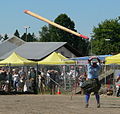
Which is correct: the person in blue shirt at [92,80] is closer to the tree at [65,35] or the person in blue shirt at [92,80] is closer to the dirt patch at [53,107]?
the dirt patch at [53,107]

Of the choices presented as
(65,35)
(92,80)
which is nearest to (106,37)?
(65,35)

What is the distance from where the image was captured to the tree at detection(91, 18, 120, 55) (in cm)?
7862

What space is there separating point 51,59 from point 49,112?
717 inches

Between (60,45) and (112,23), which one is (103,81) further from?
(112,23)

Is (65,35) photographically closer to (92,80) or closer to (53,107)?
(92,80)

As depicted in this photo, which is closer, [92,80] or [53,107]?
[53,107]

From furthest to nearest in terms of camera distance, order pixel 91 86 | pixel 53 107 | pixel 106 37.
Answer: pixel 106 37 → pixel 91 86 → pixel 53 107

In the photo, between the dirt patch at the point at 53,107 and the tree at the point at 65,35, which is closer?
the dirt patch at the point at 53,107

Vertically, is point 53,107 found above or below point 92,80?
below

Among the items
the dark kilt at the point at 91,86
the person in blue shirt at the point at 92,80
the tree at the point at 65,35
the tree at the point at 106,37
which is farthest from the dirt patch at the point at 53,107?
the tree at the point at 65,35

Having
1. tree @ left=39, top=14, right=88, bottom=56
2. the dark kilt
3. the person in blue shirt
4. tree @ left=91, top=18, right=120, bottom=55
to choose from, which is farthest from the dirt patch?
tree @ left=39, top=14, right=88, bottom=56

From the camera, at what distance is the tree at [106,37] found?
78625mm

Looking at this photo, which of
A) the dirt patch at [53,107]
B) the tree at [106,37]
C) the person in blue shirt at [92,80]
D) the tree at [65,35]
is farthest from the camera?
the tree at [65,35]

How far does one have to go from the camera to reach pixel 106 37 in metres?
81.2
